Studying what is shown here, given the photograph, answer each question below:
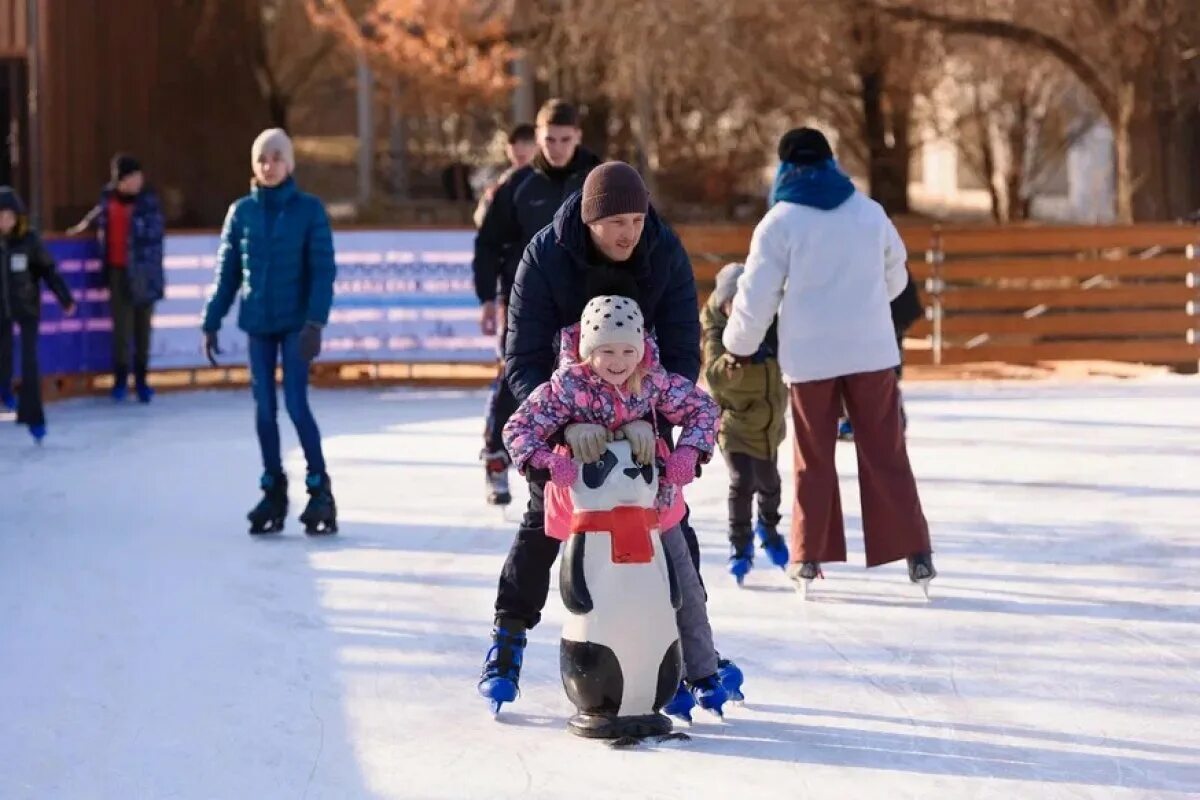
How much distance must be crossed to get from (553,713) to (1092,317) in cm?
Result: 1252

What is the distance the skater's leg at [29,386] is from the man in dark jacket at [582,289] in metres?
7.64

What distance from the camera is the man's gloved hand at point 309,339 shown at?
9.41 meters

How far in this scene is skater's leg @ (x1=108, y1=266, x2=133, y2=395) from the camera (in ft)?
53.7

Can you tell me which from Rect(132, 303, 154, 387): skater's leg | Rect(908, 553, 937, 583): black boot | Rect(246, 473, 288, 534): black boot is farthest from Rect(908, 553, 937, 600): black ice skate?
Rect(132, 303, 154, 387): skater's leg

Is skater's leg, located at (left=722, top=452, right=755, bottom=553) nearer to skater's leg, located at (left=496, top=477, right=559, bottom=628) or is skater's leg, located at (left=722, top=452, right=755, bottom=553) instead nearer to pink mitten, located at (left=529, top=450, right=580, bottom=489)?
skater's leg, located at (left=496, top=477, right=559, bottom=628)

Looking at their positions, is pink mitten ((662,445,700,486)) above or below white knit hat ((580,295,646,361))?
below

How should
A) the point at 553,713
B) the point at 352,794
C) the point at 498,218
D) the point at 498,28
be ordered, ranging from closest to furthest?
the point at 352,794
the point at 553,713
the point at 498,218
the point at 498,28

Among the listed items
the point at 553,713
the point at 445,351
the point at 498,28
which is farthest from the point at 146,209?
the point at 498,28

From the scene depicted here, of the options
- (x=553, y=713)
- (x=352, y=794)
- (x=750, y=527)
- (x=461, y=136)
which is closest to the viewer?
(x=352, y=794)

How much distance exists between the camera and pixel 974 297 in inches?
726

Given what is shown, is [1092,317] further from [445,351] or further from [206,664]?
[206,664]

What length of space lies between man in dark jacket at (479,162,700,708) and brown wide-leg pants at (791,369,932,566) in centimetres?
173

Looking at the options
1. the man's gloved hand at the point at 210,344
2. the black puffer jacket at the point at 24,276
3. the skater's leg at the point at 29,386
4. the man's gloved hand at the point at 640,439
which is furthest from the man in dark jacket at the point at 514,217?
the black puffer jacket at the point at 24,276

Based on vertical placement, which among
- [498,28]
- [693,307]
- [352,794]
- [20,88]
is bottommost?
[352,794]
